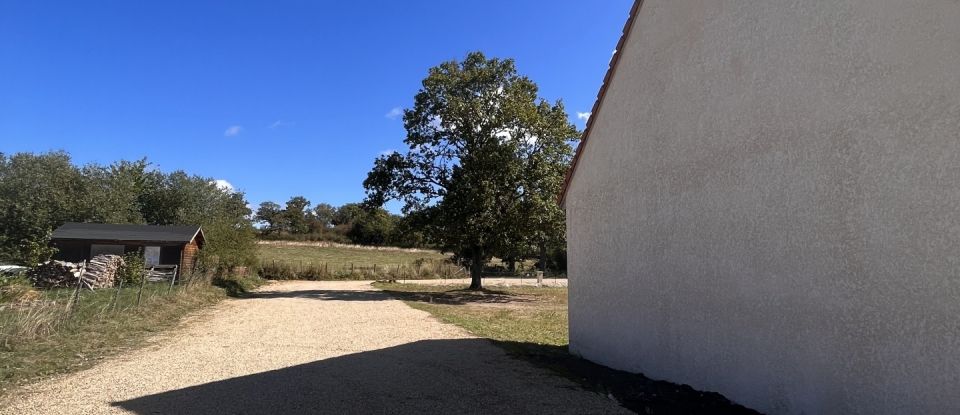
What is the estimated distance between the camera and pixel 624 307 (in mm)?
8141

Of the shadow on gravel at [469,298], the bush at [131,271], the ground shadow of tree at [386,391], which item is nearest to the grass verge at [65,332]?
the ground shadow of tree at [386,391]

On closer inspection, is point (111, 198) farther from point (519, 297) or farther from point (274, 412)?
point (274, 412)

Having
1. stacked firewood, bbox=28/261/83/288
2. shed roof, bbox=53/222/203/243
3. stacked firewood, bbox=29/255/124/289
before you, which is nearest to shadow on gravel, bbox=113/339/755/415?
stacked firewood, bbox=29/255/124/289

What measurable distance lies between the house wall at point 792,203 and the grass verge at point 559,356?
0.28 metres

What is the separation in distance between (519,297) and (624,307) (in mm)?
19252

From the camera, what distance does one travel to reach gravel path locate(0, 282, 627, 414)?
19.2ft

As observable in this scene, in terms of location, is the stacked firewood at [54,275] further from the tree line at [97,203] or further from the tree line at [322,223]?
the tree line at [322,223]

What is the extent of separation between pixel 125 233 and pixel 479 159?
21557mm

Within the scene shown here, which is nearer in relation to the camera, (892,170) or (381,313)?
(892,170)

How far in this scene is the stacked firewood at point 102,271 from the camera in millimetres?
22781

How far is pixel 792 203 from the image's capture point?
5156 mm

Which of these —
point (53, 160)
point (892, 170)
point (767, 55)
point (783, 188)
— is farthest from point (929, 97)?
point (53, 160)

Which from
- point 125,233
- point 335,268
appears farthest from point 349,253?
point 125,233

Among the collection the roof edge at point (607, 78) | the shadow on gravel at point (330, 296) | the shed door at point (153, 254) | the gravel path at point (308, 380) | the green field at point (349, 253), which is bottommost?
the shadow on gravel at point (330, 296)
